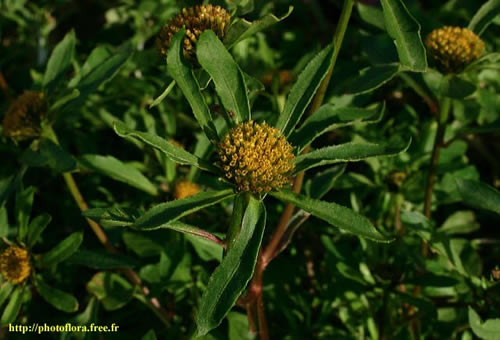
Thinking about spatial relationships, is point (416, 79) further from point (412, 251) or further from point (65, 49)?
point (65, 49)

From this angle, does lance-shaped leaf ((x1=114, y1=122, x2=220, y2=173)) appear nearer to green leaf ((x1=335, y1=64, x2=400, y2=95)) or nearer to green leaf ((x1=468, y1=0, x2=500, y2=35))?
green leaf ((x1=335, y1=64, x2=400, y2=95))

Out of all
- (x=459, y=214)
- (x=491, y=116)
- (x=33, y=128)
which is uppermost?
(x=33, y=128)

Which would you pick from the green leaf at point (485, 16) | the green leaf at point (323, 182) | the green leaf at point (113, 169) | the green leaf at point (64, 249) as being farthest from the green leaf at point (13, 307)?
the green leaf at point (485, 16)

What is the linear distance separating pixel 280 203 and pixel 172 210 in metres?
0.99

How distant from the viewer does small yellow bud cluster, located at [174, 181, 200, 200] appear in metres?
1.58

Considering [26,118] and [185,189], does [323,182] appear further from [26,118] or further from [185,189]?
[26,118]

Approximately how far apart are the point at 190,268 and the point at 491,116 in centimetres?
103

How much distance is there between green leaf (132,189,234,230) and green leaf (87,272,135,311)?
0.63m

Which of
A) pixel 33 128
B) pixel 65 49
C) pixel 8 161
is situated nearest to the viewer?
pixel 33 128

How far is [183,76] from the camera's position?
1.07 metres

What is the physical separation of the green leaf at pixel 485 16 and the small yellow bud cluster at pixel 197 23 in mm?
653

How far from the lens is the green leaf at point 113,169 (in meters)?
1.48

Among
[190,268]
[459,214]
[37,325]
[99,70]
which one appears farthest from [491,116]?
[37,325]

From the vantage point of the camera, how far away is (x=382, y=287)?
4.97ft
